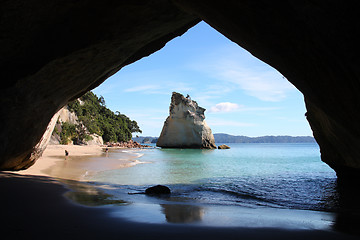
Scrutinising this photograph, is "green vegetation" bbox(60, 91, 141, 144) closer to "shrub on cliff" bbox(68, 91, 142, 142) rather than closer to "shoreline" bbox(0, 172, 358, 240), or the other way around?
"shrub on cliff" bbox(68, 91, 142, 142)

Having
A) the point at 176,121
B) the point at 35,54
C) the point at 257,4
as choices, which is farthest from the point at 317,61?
the point at 176,121

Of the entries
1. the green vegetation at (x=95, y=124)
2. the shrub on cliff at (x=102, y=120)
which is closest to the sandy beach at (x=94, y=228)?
the green vegetation at (x=95, y=124)

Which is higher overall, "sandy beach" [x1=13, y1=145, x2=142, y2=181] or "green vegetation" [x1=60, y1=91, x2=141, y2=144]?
"green vegetation" [x1=60, y1=91, x2=141, y2=144]

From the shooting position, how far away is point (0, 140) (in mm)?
5848

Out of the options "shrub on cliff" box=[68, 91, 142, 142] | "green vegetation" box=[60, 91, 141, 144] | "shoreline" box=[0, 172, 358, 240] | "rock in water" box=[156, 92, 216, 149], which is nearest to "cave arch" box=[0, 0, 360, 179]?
"shoreline" box=[0, 172, 358, 240]

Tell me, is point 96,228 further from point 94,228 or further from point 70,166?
point 70,166

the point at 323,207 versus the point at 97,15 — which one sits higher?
the point at 97,15

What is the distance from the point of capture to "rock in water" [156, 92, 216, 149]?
53.8m

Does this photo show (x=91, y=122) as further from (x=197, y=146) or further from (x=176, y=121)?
(x=197, y=146)

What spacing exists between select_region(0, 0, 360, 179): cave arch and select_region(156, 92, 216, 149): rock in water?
4493 centimetres

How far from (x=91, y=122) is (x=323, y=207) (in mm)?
43130

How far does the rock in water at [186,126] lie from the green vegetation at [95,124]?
1282 centimetres

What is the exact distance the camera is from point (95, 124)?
153ft

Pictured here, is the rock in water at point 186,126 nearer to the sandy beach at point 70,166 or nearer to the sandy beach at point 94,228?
the sandy beach at point 70,166
